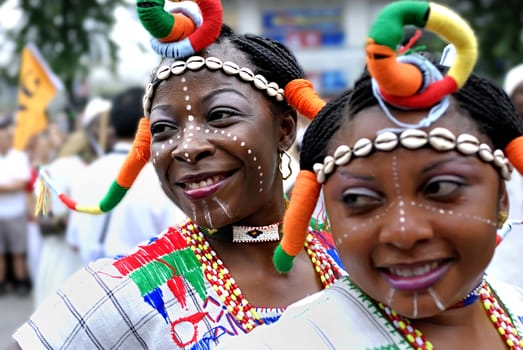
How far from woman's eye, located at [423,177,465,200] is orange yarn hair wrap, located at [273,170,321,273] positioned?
283 mm

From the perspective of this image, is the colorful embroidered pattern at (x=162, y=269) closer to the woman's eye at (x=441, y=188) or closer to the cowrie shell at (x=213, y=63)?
the cowrie shell at (x=213, y=63)

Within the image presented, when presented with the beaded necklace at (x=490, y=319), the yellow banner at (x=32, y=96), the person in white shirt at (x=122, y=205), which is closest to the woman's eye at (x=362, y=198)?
the beaded necklace at (x=490, y=319)

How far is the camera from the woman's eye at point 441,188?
5.08ft

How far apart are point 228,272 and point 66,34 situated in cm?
1102

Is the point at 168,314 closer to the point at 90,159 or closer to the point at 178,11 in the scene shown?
the point at 178,11

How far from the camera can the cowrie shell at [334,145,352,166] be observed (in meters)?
1.62

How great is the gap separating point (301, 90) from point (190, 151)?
433mm

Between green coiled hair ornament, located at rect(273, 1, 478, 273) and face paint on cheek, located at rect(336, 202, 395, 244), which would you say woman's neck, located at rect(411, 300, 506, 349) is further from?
green coiled hair ornament, located at rect(273, 1, 478, 273)

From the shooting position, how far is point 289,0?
23.3m

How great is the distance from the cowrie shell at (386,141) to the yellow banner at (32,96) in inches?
232

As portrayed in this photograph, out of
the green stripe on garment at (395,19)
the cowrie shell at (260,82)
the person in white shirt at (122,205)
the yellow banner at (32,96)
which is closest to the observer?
the green stripe on garment at (395,19)

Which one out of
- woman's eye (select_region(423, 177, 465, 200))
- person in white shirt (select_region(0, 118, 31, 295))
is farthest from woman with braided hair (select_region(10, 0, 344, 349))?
person in white shirt (select_region(0, 118, 31, 295))

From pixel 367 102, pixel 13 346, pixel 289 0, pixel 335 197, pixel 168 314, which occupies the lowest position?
pixel 13 346

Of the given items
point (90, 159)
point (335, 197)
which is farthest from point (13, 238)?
point (335, 197)
